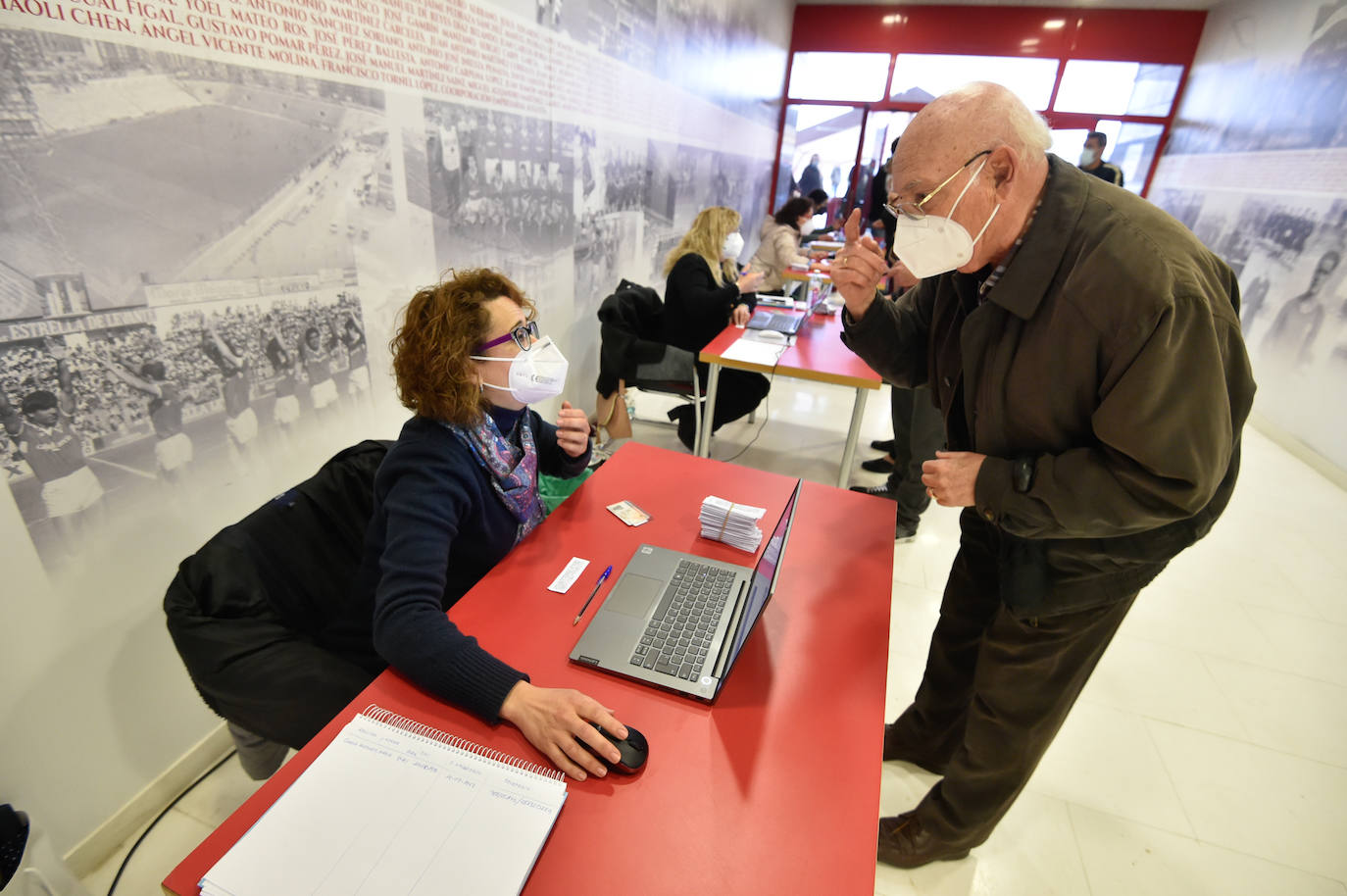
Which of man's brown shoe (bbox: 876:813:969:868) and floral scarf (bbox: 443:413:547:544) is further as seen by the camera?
man's brown shoe (bbox: 876:813:969:868)

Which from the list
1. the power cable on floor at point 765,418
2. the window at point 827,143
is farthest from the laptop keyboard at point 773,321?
the window at point 827,143

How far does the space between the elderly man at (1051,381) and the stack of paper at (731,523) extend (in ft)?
1.23

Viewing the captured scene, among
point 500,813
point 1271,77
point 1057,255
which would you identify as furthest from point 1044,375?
point 1271,77

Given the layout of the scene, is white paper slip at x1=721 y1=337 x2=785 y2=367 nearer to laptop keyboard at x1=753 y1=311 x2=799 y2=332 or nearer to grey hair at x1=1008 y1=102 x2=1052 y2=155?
laptop keyboard at x1=753 y1=311 x2=799 y2=332

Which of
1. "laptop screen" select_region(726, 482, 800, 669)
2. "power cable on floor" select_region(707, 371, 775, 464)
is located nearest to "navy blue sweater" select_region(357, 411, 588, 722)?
"laptop screen" select_region(726, 482, 800, 669)

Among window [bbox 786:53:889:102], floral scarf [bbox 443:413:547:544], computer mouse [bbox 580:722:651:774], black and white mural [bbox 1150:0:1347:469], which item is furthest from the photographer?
window [bbox 786:53:889:102]

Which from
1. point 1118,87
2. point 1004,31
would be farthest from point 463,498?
point 1118,87

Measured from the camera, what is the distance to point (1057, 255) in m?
0.98

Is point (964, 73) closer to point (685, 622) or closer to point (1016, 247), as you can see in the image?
point (1016, 247)

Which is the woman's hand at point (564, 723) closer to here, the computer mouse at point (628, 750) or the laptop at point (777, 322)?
the computer mouse at point (628, 750)

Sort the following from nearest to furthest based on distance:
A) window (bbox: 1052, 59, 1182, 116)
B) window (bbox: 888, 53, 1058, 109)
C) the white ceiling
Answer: the white ceiling < window (bbox: 1052, 59, 1182, 116) < window (bbox: 888, 53, 1058, 109)

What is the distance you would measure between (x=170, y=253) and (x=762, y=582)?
1435 millimetres

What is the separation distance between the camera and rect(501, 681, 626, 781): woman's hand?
826 millimetres

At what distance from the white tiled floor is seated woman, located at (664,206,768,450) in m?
1.16
